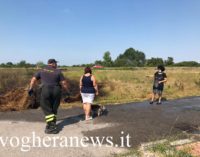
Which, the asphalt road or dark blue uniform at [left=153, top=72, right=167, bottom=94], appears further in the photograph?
dark blue uniform at [left=153, top=72, right=167, bottom=94]

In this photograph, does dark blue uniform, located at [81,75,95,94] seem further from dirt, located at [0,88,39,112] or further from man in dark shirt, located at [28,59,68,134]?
dirt, located at [0,88,39,112]

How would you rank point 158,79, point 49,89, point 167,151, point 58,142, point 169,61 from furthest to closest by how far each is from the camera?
point 169,61 < point 158,79 < point 49,89 < point 58,142 < point 167,151

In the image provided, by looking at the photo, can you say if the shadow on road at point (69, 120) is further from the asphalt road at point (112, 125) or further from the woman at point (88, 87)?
the woman at point (88, 87)

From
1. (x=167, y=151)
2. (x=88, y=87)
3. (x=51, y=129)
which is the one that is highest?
(x=88, y=87)

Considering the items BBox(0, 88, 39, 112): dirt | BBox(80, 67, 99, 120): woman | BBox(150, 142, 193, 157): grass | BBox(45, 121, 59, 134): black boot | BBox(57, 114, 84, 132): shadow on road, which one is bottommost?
BBox(150, 142, 193, 157): grass

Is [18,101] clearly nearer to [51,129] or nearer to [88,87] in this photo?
[88,87]

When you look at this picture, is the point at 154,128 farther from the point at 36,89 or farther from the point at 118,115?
the point at 36,89

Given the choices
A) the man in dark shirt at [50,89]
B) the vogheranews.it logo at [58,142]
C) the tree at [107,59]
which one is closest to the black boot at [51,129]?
the man in dark shirt at [50,89]

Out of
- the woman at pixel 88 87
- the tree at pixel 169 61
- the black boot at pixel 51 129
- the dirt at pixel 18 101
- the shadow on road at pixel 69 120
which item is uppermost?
the tree at pixel 169 61

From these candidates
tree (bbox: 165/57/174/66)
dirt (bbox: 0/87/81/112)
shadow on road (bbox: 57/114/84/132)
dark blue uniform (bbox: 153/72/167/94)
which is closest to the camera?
shadow on road (bbox: 57/114/84/132)

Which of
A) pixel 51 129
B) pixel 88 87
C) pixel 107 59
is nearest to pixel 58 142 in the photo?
pixel 51 129

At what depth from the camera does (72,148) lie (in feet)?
19.3

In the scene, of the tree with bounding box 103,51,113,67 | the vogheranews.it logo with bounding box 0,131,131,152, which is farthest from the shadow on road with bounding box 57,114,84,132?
the tree with bounding box 103,51,113,67

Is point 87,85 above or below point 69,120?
above
